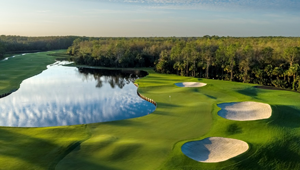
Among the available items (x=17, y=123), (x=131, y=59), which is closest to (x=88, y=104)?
(x=17, y=123)

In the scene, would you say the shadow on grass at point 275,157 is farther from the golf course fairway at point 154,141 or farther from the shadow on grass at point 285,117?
the shadow on grass at point 285,117

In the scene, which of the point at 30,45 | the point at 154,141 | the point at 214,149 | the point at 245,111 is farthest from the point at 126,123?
the point at 30,45

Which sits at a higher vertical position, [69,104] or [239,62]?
[239,62]

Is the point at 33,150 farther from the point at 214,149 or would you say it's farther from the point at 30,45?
the point at 30,45

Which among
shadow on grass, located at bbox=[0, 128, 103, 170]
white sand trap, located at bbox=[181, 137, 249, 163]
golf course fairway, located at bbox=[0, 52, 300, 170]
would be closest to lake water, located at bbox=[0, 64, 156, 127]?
golf course fairway, located at bbox=[0, 52, 300, 170]

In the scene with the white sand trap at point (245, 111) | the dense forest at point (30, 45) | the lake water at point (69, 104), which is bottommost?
the lake water at point (69, 104)

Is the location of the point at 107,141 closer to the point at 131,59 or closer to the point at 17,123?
the point at 17,123

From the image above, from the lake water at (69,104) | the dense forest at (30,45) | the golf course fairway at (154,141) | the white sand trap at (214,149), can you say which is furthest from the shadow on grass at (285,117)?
the dense forest at (30,45)

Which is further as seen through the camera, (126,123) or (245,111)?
(245,111)
